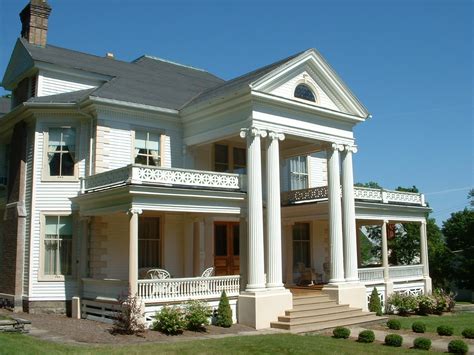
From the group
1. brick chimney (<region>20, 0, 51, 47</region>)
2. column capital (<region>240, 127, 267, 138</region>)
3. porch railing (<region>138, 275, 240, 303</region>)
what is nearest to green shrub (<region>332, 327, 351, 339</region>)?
porch railing (<region>138, 275, 240, 303</region>)

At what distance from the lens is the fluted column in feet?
62.5

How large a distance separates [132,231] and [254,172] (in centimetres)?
481

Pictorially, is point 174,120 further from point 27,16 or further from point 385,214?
point 385,214

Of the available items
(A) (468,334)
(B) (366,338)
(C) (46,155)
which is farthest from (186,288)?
(A) (468,334)

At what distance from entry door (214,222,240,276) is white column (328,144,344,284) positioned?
4311 mm

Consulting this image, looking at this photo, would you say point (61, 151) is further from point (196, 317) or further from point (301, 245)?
point (301, 245)

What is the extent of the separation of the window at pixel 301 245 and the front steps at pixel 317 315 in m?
5.26

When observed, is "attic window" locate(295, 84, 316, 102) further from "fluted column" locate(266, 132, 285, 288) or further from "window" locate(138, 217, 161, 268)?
"window" locate(138, 217, 161, 268)

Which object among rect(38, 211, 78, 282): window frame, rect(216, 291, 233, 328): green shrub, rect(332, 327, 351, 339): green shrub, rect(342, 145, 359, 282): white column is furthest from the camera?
rect(342, 145, 359, 282): white column

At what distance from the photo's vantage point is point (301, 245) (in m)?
27.2

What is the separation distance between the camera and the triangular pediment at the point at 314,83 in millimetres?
20219

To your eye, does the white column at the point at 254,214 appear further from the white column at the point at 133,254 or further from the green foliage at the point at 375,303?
the green foliage at the point at 375,303

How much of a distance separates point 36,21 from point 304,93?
12.9 metres

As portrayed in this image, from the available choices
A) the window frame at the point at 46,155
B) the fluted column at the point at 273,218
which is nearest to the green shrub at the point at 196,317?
the fluted column at the point at 273,218
